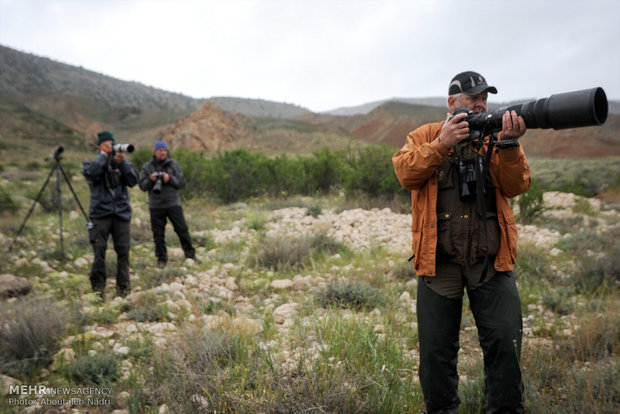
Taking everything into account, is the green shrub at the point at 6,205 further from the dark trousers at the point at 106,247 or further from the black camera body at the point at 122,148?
the black camera body at the point at 122,148

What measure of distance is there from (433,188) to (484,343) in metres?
0.86

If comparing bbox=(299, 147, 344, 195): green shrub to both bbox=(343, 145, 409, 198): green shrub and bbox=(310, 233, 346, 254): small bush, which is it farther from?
bbox=(310, 233, 346, 254): small bush

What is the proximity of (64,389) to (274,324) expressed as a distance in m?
1.68

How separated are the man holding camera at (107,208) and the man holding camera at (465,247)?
3971 mm

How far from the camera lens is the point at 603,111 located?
64.2 inches

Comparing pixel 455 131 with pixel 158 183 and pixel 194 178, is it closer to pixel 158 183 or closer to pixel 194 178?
pixel 158 183

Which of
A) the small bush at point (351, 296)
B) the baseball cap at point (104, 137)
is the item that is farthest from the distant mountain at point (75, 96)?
the small bush at point (351, 296)

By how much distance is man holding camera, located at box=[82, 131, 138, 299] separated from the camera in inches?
183

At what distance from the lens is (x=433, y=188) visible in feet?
6.77

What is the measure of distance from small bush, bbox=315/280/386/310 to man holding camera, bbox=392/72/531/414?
1955mm

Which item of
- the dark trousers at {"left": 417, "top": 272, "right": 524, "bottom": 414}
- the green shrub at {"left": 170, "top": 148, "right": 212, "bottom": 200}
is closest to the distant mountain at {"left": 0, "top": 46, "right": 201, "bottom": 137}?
the green shrub at {"left": 170, "top": 148, "right": 212, "bottom": 200}

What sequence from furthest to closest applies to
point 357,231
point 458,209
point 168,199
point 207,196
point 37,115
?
point 37,115 < point 207,196 < point 357,231 < point 168,199 < point 458,209

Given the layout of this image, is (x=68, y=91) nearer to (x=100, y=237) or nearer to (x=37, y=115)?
(x=37, y=115)

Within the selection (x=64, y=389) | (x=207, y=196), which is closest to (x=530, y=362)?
(x=64, y=389)
